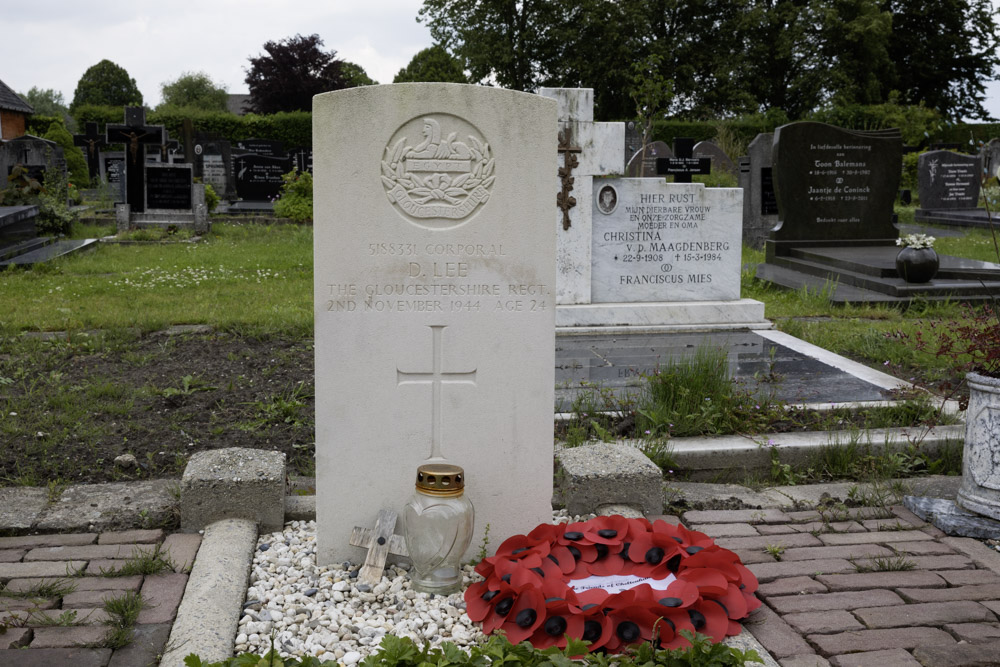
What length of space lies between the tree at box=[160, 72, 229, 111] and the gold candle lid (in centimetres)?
5610

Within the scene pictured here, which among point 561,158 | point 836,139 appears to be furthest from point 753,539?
point 836,139

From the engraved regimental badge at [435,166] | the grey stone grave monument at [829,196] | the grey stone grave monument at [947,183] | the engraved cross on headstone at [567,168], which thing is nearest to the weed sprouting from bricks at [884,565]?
the engraved regimental badge at [435,166]

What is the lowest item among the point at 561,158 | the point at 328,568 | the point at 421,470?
the point at 328,568

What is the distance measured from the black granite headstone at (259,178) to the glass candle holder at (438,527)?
18835mm

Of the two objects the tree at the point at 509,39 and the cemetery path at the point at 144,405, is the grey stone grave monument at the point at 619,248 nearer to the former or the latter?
the cemetery path at the point at 144,405

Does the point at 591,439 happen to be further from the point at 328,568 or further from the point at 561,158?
the point at 561,158

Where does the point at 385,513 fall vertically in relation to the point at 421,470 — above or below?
below

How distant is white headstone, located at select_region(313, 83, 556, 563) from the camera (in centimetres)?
309

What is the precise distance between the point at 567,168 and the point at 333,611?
5774 millimetres

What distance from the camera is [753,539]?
3406 mm

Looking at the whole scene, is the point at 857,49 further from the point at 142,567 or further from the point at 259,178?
the point at 142,567

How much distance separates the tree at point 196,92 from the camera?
5541 centimetres

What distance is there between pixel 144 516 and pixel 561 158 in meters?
5.47

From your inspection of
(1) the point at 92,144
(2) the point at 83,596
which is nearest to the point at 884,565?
(2) the point at 83,596
